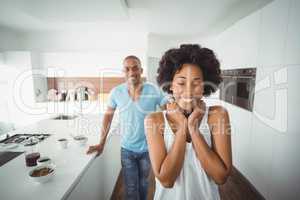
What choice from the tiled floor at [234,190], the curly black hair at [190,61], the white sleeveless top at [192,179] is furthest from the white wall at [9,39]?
the white sleeveless top at [192,179]

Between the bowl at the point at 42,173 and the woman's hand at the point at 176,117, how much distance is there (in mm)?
736

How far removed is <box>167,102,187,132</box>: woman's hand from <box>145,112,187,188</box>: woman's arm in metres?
0.01

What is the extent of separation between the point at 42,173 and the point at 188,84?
94cm

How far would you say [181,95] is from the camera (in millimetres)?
730

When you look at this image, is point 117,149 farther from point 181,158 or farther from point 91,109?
point 181,158

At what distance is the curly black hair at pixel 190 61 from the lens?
0.75m

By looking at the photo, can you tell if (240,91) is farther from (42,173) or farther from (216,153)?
(42,173)

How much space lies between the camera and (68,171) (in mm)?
1073

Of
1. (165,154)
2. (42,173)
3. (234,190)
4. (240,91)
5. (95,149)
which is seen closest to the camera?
(165,154)

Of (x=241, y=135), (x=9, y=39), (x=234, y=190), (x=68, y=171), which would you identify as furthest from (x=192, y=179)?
Result: (x=9, y=39)

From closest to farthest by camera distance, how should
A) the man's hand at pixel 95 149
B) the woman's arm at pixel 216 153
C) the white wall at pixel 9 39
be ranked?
the woman's arm at pixel 216 153 → the man's hand at pixel 95 149 → the white wall at pixel 9 39

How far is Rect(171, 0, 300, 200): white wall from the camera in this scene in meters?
1.51

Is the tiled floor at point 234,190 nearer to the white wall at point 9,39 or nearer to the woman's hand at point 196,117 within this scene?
the woman's hand at point 196,117

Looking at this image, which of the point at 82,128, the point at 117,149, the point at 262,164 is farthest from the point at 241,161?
the point at 82,128
